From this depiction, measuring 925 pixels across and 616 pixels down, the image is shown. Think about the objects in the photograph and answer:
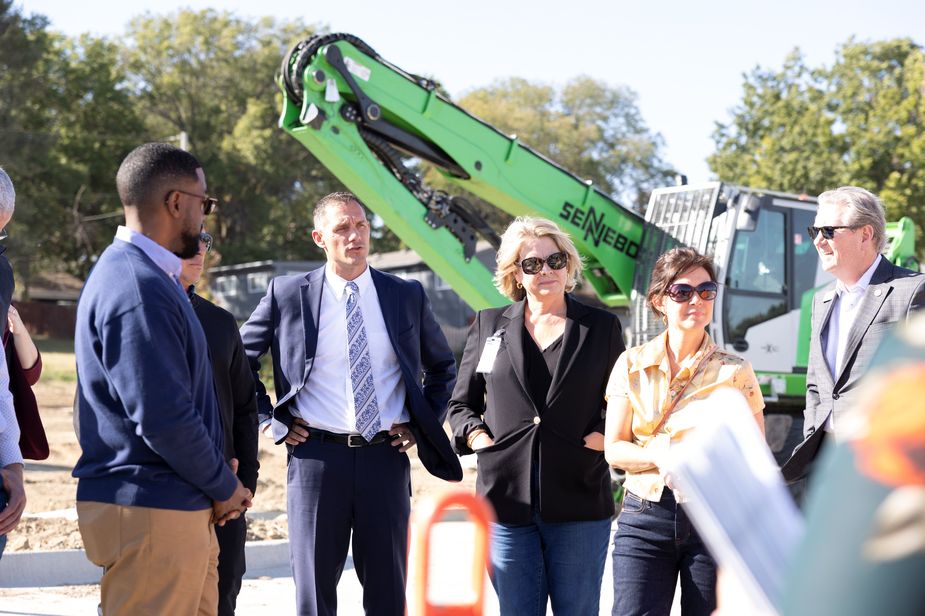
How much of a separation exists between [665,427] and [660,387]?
159mm

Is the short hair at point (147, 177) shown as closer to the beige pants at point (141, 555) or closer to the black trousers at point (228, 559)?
the beige pants at point (141, 555)

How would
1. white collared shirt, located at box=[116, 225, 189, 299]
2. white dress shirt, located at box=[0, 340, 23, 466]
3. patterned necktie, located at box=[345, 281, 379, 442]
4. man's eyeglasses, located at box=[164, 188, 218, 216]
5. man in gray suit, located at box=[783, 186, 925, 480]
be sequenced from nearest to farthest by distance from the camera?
white collared shirt, located at box=[116, 225, 189, 299] → man's eyeglasses, located at box=[164, 188, 218, 216] → white dress shirt, located at box=[0, 340, 23, 466] → man in gray suit, located at box=[783, 186, 925, 480] → patterned necktie, located at box=[345, 281, 379, 442]

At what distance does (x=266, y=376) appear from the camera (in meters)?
29.0

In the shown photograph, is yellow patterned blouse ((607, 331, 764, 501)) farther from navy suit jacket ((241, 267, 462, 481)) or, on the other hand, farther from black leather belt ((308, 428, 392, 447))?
black leather belt ((308, 428, 392, 447))

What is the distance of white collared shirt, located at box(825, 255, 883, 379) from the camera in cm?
490

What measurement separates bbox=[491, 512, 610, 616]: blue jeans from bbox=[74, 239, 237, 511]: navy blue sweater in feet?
4.96

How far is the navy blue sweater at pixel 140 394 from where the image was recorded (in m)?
3.21

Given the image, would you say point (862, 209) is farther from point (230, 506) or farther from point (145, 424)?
point (145, 424)

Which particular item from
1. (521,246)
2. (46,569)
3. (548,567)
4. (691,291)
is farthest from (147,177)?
(46,569)

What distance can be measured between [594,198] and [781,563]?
427 inches

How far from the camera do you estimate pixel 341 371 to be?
5043 mm

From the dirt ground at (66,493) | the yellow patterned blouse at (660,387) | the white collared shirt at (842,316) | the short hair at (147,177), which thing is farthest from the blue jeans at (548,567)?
the short hair at (147,177)

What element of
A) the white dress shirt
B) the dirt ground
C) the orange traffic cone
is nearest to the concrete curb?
the dirt ground

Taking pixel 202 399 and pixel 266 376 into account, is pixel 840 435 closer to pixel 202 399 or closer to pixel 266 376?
pixel 202 399
